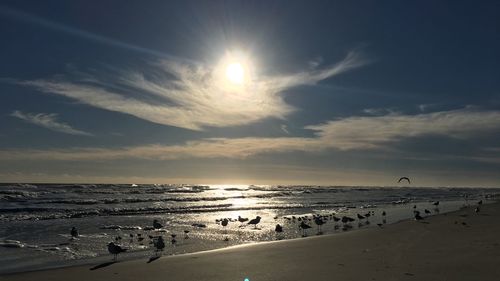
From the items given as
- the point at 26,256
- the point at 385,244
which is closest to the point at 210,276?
the point at 385,244

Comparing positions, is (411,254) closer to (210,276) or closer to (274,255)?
(274,255)

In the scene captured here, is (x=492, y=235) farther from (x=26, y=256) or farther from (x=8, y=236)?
(x=8, y=236)

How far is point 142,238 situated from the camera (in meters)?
20.0

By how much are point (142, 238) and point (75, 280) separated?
9.45 m

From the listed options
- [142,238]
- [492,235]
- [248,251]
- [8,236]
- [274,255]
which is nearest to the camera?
[274,255]

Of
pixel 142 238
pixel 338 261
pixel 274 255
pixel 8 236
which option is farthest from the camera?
pixel 8 236

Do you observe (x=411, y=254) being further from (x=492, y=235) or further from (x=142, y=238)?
Result: (x=142, y=238)

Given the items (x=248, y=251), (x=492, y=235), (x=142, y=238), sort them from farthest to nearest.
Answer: (x=142, y=238) → (x=492, y=235) → (x=248, y=251)

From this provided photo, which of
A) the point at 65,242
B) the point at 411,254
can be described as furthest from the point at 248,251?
the point at 65,242

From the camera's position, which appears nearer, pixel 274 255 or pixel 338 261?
pixel 338 261

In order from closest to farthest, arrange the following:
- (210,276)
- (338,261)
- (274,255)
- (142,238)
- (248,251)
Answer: (210,276)
(338,261)
(274,255)
(248,251)
(142,238)

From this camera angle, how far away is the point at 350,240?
1736cm

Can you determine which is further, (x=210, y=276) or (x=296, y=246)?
(x=296, y=246)

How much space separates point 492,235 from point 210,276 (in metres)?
11.3
